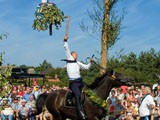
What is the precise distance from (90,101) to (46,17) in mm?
3033

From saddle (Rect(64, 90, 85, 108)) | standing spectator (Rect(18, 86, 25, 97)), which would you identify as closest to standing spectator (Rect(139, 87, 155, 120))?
saddle (Rect(64, 90, 85, 108))

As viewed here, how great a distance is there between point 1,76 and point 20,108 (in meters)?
11.5

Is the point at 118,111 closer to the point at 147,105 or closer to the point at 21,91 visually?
the point at 147,105

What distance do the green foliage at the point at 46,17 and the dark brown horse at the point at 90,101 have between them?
2439mm

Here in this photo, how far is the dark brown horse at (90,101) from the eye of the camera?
13.0m

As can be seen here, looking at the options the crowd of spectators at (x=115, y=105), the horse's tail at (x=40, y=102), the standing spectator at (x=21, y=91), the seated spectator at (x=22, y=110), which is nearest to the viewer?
the horse's tail at (x=40, y=102)

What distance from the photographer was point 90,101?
13039 mm

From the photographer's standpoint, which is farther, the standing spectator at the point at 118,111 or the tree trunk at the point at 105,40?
the tree trunk at the point at 105,40

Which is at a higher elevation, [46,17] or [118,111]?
[46,17]

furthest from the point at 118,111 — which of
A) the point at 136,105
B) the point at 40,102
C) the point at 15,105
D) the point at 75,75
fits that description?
the point at 15,105

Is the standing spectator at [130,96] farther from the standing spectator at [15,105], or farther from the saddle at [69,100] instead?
the standing spectator at [15,105]

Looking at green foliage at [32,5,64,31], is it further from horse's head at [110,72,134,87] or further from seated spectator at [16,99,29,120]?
seated spectator at [16,99,29,120]

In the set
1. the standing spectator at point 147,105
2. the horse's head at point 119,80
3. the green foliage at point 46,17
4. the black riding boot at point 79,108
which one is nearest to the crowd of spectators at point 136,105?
the standing spectator at point 147,105

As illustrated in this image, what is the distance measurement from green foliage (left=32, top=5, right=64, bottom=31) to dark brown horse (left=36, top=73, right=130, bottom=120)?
2439 mm
